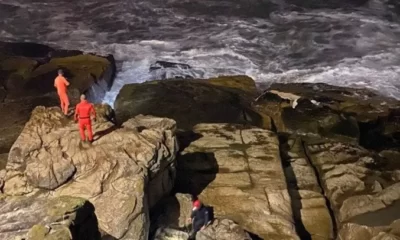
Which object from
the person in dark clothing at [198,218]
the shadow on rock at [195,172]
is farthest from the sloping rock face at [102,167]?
the person in dark clothing at [198,218]

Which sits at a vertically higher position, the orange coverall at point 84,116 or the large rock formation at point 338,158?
the orange coverall at point 84,116

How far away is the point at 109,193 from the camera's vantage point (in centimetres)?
1427

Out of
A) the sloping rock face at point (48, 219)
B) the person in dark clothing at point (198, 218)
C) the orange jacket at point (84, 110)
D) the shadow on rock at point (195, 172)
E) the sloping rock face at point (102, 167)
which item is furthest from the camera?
the shadow on rock at point (195, 172)

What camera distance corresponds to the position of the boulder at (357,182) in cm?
1594

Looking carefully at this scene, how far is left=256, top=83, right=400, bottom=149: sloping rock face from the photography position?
20.7 metres

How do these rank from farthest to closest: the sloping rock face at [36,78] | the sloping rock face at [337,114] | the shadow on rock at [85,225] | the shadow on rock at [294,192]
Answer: the sloping rock face at [36,78] < the sloping rock face at [337,114] < the shadow on rock at [294,192] < the shadow on rock at [85,225]

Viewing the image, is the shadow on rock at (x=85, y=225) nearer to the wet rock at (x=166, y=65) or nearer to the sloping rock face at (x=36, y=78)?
the sloping rock face at (x=36, y=78)

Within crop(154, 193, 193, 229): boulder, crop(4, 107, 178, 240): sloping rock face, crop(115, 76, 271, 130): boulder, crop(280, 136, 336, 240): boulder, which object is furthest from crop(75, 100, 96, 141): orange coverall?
crop(280, 136, 336, 240): boulder

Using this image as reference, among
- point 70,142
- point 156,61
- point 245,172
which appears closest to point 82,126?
point 70,142

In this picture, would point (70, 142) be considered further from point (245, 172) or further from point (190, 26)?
point (190, 26)

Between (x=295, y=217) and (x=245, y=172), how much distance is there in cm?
197

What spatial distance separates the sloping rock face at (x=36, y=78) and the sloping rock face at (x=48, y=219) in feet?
20.6

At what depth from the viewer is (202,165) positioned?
57.6 ft

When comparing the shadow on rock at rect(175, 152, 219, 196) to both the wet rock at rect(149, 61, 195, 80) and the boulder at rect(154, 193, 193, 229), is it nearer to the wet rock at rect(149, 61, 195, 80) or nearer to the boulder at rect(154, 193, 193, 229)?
the boulder at rect(154, 193, 193, 229)
